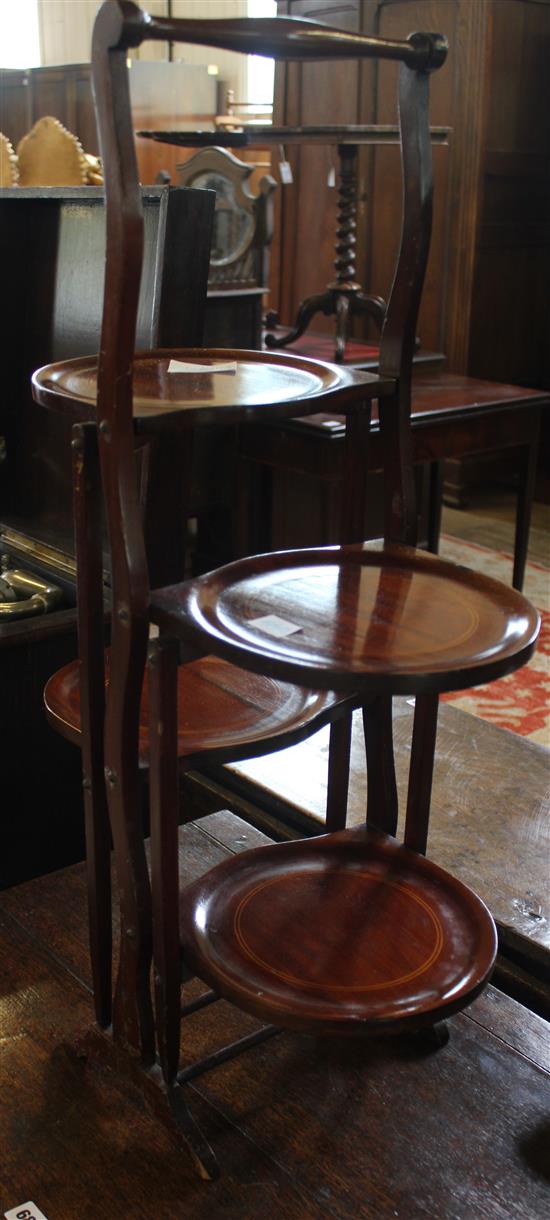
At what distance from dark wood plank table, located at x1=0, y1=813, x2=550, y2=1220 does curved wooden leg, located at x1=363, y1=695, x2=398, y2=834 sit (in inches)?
9.7

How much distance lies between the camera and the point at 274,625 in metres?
0.99

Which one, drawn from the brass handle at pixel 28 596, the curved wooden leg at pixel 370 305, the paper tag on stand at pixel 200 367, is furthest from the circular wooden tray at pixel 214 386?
the curved wooden leg at pixel 370 305

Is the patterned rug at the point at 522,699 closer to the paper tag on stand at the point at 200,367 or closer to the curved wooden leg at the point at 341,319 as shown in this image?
the curved wooden leg at the point at 341,319

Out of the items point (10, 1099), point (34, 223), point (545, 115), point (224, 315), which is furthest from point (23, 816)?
point (545, 115)

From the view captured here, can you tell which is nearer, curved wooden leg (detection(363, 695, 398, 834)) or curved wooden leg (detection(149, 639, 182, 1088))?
curved wooden leg (detection(149, 639, 182, 1088))

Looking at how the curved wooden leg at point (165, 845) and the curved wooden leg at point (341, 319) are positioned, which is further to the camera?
the curved wooden leg at point (341, 319)

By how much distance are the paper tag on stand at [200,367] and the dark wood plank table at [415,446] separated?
5.21 ft

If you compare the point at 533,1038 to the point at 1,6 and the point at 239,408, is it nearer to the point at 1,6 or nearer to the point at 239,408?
the point at 239,408

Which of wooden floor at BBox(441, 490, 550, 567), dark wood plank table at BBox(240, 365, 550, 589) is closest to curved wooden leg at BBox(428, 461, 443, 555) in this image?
dark wood plank table at BBox(240, 365, 550, 589)

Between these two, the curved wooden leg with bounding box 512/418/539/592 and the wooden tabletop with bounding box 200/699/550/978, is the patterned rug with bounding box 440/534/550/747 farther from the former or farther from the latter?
the wooden tabletop with bounding box 200/699/550/978

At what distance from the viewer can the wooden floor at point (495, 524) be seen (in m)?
4.24

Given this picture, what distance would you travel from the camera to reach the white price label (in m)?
1.06

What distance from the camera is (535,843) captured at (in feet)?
5.57

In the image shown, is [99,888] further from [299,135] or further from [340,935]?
[299,135]
